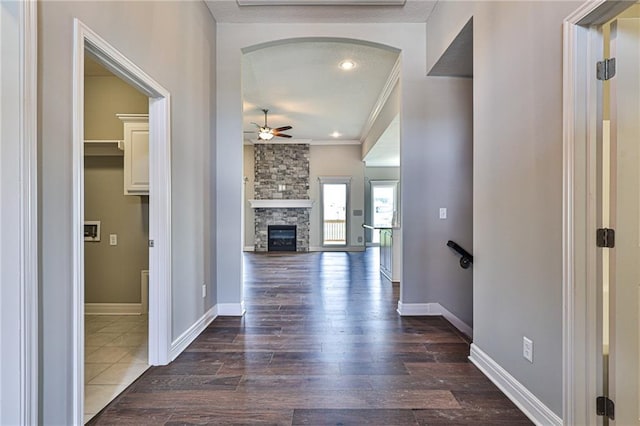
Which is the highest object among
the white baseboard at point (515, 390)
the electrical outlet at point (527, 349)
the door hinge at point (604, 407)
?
the electrical outlet at point (527, 349)

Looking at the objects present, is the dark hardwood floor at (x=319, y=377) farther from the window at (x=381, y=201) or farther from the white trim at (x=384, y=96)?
the window at (x=381, y=201)

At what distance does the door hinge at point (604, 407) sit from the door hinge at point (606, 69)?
4.90 feet

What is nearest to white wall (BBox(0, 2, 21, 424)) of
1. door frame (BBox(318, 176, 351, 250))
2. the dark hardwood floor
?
the dark hardwood floor

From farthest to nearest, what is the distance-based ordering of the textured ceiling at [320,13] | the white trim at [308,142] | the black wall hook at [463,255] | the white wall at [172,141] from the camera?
the white trim at [308,142], the black wall hook at [463,255], the textured ceiling at [320,13], the white wall at [172,141]

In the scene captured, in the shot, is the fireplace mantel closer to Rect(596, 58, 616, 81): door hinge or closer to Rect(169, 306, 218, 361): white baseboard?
Rect(169, 306, 218, 361): white baseboard

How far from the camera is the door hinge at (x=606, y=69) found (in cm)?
145

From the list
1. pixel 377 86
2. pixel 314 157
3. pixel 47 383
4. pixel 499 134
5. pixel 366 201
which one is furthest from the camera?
pixel 366 201

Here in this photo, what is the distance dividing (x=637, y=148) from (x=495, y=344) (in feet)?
4.71

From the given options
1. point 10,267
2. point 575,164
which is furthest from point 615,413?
point 10,267

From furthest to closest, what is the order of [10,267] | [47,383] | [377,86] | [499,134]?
[377,86], [499,134], [47,383], [10,267]

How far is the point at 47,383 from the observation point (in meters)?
1.41

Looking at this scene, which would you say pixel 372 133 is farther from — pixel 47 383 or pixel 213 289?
pixel 47 383

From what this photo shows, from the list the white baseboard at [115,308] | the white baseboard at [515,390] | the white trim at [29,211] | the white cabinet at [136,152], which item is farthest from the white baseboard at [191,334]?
the white baseboard at [515,390]

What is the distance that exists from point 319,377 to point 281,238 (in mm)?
7633
